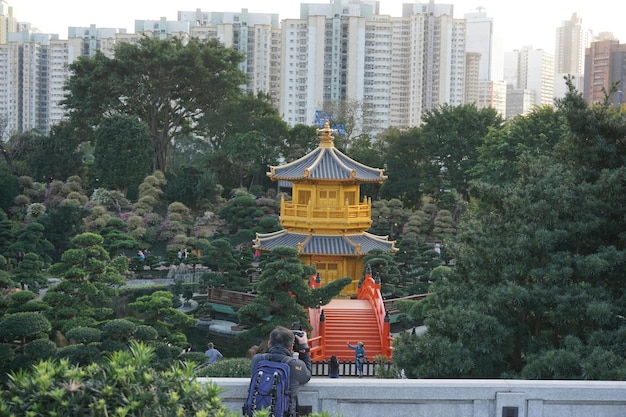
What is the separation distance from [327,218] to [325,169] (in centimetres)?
142

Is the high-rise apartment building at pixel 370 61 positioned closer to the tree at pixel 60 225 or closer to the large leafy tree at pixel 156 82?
the large leafy tree at pixel 156 82

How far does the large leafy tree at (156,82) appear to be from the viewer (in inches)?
1674

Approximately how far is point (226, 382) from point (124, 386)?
199 cm

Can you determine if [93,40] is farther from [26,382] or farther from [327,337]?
[26,382]

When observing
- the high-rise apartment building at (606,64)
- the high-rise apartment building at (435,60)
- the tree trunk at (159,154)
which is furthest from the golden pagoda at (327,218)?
the high-rise apartment building at (435,60)

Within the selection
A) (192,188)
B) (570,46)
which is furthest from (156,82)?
(570,46)

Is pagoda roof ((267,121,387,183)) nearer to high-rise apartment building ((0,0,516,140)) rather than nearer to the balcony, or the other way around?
the balcony

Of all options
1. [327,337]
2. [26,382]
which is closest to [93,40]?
[327,337]

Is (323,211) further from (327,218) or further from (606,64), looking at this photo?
(606,64)

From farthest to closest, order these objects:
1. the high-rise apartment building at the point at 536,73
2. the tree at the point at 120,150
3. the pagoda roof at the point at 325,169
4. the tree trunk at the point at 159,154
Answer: the high-rise apartment building at the point at 536,73, the tree trunk at the point at 159,154, the tree at the point at 120,150, the pagoda roof at the point at 325,169

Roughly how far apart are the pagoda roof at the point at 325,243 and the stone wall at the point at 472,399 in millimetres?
17886

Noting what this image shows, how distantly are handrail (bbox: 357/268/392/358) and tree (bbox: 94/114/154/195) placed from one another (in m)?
18.6

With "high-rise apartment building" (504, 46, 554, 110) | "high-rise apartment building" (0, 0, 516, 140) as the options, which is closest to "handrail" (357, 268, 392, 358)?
"high-rise apartment building" (0, 0, 516, 140)

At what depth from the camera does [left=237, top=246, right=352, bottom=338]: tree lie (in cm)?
1742
